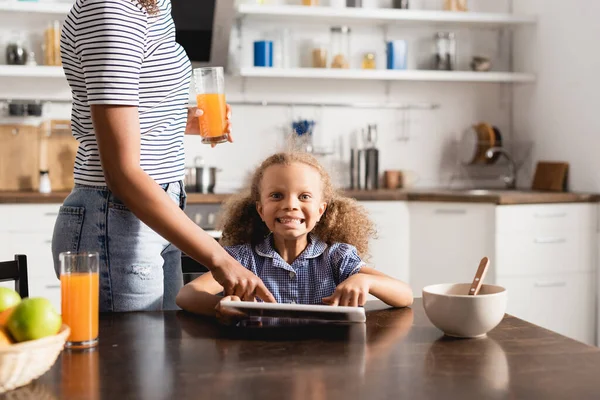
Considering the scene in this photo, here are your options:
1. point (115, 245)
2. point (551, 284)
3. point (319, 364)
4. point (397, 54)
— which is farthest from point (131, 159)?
point (397, 54)

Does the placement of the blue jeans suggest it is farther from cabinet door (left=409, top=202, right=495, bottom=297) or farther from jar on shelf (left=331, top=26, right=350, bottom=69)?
jar on shelf (left=331, top=26, right=350, bottom=69)

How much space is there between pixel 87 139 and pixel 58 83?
8.84ft

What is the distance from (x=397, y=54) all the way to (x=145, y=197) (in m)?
3.11

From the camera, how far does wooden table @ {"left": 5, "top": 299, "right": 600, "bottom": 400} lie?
1017mm

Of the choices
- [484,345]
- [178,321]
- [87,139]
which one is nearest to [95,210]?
[87,139]

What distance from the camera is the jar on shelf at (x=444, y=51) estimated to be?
4.42 m

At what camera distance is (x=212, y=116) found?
1.91 metres

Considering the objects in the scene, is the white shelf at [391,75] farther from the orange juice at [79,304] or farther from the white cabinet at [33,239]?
the orange juice at [79,304]

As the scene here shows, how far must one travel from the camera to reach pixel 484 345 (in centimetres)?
127

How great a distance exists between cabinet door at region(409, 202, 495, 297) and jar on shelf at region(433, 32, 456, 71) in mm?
896

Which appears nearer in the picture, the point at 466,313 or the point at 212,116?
the point at 466,313

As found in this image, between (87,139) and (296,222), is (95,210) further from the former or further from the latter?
(296,222)

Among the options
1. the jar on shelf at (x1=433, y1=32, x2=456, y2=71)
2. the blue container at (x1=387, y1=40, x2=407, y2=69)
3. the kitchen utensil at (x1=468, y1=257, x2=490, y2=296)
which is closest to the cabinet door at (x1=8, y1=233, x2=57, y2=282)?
the blue container at (x1=387, y1=40, x2=407, y2=69)

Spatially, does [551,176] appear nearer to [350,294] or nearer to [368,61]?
[368,61]
